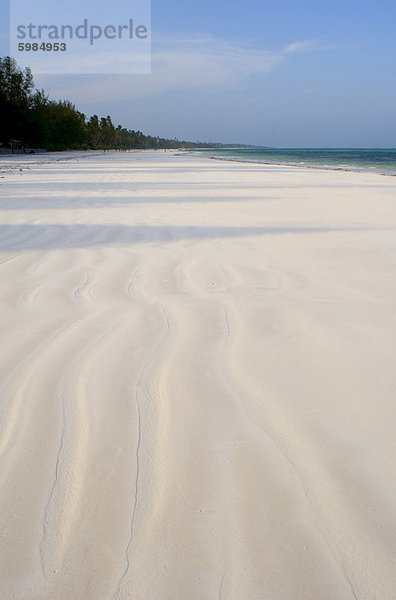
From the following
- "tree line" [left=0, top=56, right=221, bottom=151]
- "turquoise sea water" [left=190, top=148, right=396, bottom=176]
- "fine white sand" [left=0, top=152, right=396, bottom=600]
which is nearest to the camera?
"fine white sand" [left=0, top=152, right=396, bottom=600]

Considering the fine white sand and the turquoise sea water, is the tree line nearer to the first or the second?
the turquoise sea water

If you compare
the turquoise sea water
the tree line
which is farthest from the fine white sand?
the tree line

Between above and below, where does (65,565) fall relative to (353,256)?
below

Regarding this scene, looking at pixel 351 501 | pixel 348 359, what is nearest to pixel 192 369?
pixel 348 359

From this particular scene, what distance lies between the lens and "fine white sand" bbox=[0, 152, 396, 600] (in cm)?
105

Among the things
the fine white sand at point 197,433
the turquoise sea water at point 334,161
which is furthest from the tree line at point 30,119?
the fine white sand at point 197,433

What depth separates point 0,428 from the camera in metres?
1.54

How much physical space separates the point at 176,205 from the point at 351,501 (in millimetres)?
A: 6349

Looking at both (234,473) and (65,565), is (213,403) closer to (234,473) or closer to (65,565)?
(234,473)

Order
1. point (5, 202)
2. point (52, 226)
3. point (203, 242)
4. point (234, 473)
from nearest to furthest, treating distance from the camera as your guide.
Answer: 1. point (234, 473)
2. point (203, 242)
3. point (52, 226)
4. point (5, 202)

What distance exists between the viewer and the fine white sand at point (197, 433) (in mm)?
1046

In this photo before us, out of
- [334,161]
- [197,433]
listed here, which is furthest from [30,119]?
[197,433]

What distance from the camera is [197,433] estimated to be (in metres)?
1.52

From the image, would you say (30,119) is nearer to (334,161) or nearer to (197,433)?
(334,161)
